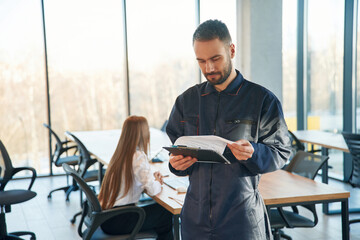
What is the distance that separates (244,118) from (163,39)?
553 centimetres

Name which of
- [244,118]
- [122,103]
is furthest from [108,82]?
[244,118]

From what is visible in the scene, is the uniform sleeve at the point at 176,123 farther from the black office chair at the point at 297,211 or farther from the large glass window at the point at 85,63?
the large glass window at the point at 85,63

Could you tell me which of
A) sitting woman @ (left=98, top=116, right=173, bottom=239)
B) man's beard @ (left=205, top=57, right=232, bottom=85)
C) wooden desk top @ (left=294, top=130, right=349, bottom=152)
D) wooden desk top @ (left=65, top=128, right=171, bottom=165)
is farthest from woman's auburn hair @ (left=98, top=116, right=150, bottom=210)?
wooden desk top @ (left=294, top=130, right=349, bottom=152)

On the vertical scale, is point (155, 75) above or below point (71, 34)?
below

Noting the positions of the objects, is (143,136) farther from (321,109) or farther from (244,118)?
(321,109)

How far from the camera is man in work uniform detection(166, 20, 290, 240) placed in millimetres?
1706

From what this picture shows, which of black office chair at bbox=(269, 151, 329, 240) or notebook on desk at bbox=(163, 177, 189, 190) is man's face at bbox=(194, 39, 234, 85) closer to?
notebook on desk at bbox=(163, 177, 189, 190)

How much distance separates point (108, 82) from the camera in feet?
22.6

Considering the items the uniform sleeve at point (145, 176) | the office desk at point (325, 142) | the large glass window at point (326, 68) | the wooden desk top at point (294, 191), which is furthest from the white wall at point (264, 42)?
the uniform sleeve at point (145, 176)

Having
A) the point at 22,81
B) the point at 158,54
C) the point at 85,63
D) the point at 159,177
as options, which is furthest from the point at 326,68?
the point at 22,81

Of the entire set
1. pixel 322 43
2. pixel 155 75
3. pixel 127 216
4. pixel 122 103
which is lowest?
pixel 127 216

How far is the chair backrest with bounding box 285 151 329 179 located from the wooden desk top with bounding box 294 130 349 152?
1.12 m

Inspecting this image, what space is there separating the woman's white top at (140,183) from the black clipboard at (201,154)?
1253 millimetres

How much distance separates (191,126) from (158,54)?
5373mm
